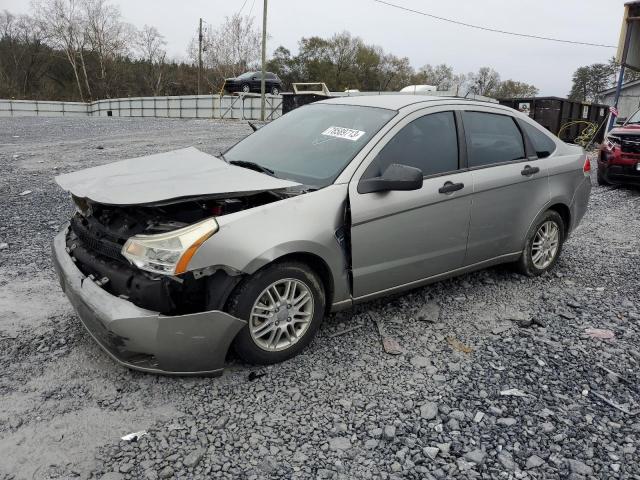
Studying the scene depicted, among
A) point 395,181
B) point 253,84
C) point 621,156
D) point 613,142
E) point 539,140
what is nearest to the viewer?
point 395,181

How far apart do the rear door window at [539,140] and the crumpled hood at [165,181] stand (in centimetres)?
253

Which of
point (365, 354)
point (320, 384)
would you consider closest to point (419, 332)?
point (365, 354)

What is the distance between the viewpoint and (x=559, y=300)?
432 centimetres

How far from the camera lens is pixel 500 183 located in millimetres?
4086

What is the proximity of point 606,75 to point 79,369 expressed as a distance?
258 ft

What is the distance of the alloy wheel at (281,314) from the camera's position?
2.94m

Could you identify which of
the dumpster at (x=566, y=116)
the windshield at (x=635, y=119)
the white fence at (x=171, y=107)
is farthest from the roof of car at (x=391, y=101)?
the white fence at (x=171, y=107)

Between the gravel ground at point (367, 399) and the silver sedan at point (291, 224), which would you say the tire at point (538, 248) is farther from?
the gravel ground at point (367, 399)

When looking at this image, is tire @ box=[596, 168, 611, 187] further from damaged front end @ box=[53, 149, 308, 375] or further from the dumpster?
damaged front end @ box=[53, 149, 308, 375]

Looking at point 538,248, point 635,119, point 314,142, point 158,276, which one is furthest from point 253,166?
point 635,119

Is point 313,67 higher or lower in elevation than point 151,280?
higher

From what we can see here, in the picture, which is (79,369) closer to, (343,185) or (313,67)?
(343,185)

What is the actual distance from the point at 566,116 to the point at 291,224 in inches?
672

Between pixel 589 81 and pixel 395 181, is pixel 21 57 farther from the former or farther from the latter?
pixel 589 81
